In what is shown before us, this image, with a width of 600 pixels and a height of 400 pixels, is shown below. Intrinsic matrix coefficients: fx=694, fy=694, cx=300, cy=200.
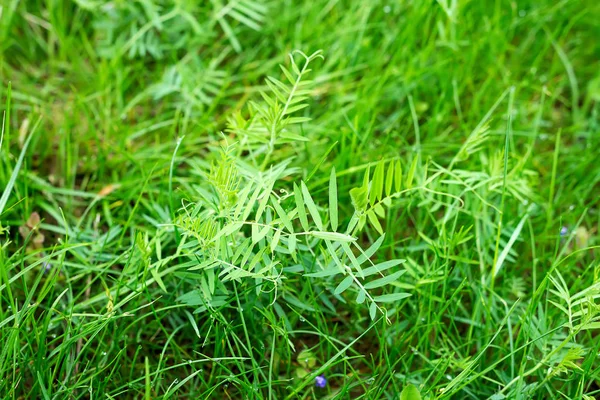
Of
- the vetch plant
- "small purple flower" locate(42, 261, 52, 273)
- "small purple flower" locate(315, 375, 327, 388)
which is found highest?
the vetch plant

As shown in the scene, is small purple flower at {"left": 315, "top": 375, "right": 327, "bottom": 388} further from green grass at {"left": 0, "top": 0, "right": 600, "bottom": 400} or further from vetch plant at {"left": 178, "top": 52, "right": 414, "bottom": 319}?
vetch plant at {"left": 178, "top": 52, "right": 414, "bottom": 319}

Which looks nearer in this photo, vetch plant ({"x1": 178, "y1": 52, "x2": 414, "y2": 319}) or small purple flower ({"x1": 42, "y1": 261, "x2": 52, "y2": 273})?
vetch plant ({"x1": 178, "y1": 52, "x2": 414, "y2": 319})

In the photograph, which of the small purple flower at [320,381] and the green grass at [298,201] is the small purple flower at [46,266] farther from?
the small purple flower at [320,381]

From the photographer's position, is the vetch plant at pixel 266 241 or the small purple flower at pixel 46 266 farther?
the small purple flower at pixel 46 266

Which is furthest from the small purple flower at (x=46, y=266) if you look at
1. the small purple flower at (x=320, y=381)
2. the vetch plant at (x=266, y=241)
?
the small purple flower at (x=320, y=381)

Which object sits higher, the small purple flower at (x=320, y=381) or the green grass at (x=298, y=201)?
the green grass at (x=298, y=201)

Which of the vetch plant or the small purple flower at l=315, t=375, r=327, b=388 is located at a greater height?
the vetch plant

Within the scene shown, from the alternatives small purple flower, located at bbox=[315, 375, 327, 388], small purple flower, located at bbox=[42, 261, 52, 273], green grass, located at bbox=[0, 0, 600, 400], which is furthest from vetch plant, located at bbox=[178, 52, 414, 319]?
small purple flower, located at bbox=[42, 261, 52, 273]

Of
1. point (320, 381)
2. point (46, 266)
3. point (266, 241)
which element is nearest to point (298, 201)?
point (266, 241)
